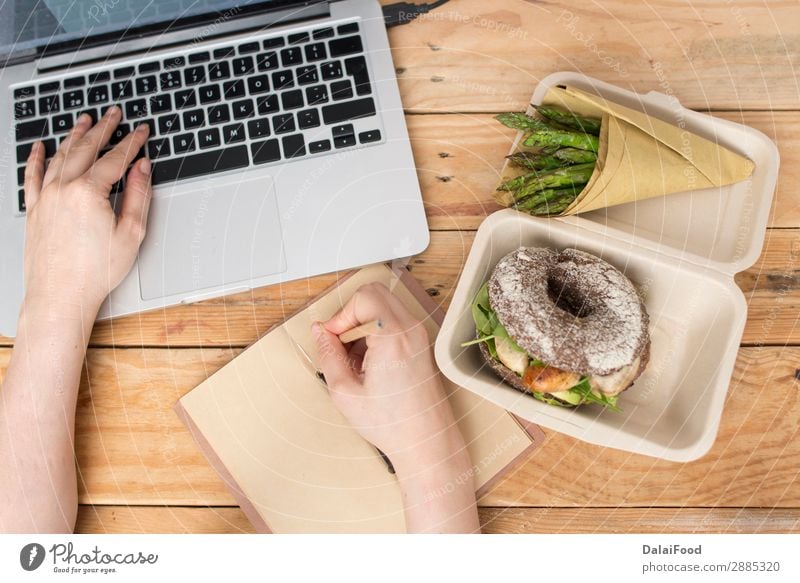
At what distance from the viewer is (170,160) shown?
32.9 inches

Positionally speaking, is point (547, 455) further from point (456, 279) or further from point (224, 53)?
point (224, 53)

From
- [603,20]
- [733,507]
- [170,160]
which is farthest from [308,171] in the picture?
[733,507]

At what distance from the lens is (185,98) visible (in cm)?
84

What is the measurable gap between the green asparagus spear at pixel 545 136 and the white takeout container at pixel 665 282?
0.14 feet

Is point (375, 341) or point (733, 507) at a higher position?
point (375, 341)

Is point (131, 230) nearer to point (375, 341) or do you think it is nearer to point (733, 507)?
point (375, 341)

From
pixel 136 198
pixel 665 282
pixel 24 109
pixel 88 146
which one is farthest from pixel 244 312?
pixel 665 282

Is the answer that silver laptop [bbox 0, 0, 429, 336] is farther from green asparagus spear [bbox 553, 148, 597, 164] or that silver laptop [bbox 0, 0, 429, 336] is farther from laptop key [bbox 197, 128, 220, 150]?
green asparagus spear [bbox 553, 148, 597, 164]

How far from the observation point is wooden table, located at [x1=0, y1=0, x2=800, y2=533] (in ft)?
2.68

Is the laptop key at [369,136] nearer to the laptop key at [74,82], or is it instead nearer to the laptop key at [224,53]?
the laptop key at [224,53]

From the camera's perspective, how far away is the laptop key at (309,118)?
32.6 inches

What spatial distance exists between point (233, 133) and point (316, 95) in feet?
0.41
